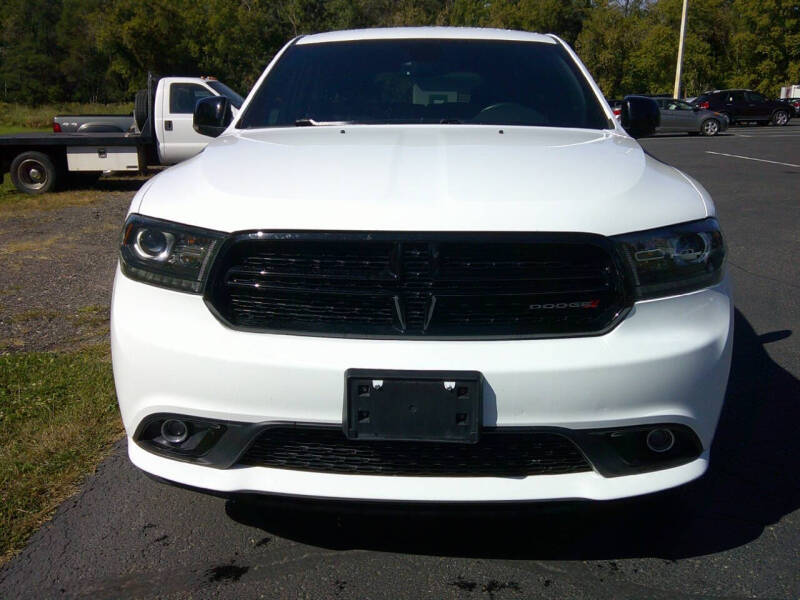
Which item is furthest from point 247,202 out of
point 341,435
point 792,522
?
point 792,522

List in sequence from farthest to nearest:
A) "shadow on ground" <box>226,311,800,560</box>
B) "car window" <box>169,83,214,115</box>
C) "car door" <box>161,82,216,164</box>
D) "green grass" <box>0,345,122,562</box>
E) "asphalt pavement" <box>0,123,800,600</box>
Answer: "car window" <box>169,83,214,115</box>
"car door" <box>161,82,216,164</box>
"green grass" <box>0,345,122,562</box>
"shadow on ground" <box>226,311,800,560</box>
"asphalt pavement" <box>0,123,800,600</box>

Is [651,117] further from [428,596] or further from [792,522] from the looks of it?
[428,596]

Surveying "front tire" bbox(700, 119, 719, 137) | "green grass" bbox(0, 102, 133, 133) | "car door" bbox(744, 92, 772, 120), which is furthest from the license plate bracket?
"car door" bbox(744, 92, 772, 120)

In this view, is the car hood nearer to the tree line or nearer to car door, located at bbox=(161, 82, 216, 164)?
car door, located at bbox=(161, 82, 216, 164)

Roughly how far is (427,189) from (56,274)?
565cm

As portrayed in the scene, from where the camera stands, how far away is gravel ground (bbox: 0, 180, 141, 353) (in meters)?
5.29

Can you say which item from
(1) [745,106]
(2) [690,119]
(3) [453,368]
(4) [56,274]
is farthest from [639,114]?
(1) [745,106]

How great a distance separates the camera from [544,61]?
4195 mm

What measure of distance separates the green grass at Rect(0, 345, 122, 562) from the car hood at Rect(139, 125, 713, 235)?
127 cm

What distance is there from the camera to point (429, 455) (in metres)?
2.35

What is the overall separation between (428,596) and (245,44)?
184 feet

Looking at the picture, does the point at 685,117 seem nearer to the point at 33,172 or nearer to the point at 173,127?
the point at 173,127

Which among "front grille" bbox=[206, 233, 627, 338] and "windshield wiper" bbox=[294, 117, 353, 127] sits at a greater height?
"windshield wiper" bbox=[294, 117, 353, 127]

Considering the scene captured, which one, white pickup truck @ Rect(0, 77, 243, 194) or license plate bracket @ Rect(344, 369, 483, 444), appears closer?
license plate bracket @ Rect(344, 369, 483, 444)
